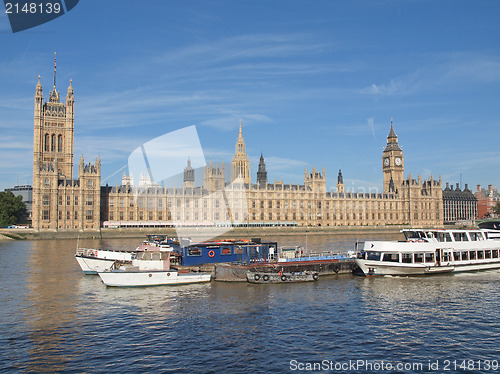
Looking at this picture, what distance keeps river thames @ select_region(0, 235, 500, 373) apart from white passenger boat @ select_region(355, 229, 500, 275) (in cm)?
444

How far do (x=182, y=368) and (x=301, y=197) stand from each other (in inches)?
5607

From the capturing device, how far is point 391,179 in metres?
→ 196

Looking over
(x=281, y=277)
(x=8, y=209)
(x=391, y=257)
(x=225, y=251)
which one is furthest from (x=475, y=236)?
(x=8, y=209)

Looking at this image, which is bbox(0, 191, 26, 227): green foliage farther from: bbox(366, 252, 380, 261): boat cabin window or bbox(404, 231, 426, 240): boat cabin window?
bbox(404, 231, 426, 240): boat cabin window

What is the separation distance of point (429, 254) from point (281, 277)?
717 inches

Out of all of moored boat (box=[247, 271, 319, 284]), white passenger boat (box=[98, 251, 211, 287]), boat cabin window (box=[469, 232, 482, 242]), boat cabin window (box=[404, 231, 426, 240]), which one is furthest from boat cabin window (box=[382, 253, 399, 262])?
white passenger boat (box=[98, 251, 211, 287])

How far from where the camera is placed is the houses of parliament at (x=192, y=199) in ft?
418

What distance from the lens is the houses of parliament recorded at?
127438mm

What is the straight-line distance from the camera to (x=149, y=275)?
4450 centimetres

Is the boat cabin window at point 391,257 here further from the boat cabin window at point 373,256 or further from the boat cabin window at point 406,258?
the boat cabin window at point 373,256

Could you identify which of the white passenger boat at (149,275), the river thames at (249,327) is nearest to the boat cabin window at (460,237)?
the river thames at (249,327)

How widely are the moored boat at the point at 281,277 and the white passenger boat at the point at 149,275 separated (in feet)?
15.1

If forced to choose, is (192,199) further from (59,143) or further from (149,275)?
(149,275)

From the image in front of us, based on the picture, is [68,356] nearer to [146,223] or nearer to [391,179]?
[146,223]
